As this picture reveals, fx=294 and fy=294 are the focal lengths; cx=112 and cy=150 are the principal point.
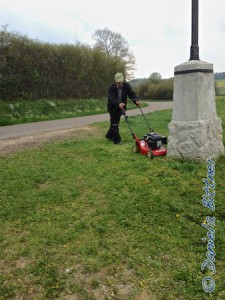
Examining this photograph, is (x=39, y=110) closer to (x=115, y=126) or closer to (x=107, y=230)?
(x=115, y=126)

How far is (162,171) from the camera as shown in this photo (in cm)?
540

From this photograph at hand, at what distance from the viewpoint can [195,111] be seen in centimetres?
561

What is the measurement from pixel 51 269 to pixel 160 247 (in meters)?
1.23

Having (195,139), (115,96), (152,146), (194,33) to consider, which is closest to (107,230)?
(195,139)

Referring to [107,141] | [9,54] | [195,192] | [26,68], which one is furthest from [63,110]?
[195,192]

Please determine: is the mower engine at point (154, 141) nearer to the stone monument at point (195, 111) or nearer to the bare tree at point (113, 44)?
the stone monument at point (195, 111)

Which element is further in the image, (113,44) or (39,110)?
(113,44)

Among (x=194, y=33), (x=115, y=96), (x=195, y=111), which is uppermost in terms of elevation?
(x=194, y=33)

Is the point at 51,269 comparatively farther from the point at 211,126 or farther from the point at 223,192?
the point at 211,126

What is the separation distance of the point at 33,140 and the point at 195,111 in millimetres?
5405

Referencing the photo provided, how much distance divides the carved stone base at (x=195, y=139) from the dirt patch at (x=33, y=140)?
416 centimetres

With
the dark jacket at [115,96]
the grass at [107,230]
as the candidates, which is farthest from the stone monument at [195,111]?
the dark jacket at [115,96]

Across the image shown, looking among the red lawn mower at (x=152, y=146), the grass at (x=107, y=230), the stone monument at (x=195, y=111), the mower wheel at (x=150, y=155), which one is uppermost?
the stone monument at (x=195, y=111)

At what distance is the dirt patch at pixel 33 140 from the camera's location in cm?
806
